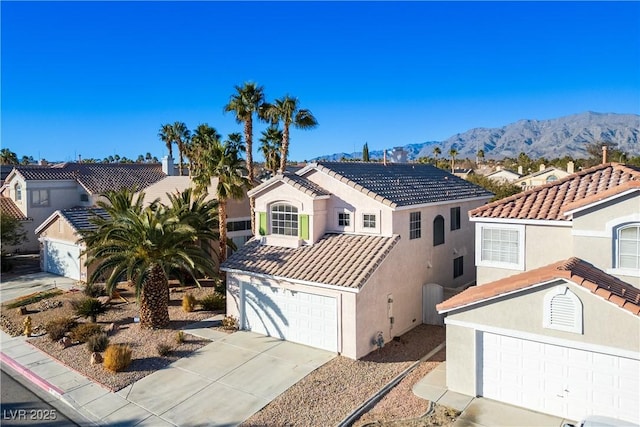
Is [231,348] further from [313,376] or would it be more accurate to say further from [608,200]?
[608,200]

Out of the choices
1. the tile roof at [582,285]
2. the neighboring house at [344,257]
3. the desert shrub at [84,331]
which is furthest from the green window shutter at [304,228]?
the desert shrub at [84,331]

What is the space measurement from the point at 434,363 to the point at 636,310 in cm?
668

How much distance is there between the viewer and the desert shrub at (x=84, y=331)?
18.2m

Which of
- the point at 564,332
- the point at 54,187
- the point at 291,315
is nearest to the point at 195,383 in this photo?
the point at 291,315

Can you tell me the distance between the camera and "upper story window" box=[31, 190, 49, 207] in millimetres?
39688

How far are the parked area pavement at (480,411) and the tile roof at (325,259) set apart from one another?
4.00m

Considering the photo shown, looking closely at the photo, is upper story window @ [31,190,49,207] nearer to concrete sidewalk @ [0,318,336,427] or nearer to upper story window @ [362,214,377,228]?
concrete sidewalk @ [0,318,336,427]

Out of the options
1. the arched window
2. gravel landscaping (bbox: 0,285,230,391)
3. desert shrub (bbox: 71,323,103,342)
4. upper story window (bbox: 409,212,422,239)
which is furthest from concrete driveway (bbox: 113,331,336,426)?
the arched window

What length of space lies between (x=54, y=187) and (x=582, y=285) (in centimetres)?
4282

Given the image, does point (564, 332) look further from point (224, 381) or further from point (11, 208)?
point (11, 208)

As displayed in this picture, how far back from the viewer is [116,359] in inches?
599

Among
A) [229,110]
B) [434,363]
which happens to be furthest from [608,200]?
[229,110]

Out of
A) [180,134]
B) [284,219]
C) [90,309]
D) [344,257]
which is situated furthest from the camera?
[180,134]

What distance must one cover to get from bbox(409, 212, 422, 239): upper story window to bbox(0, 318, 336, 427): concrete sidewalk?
21.3 ft
